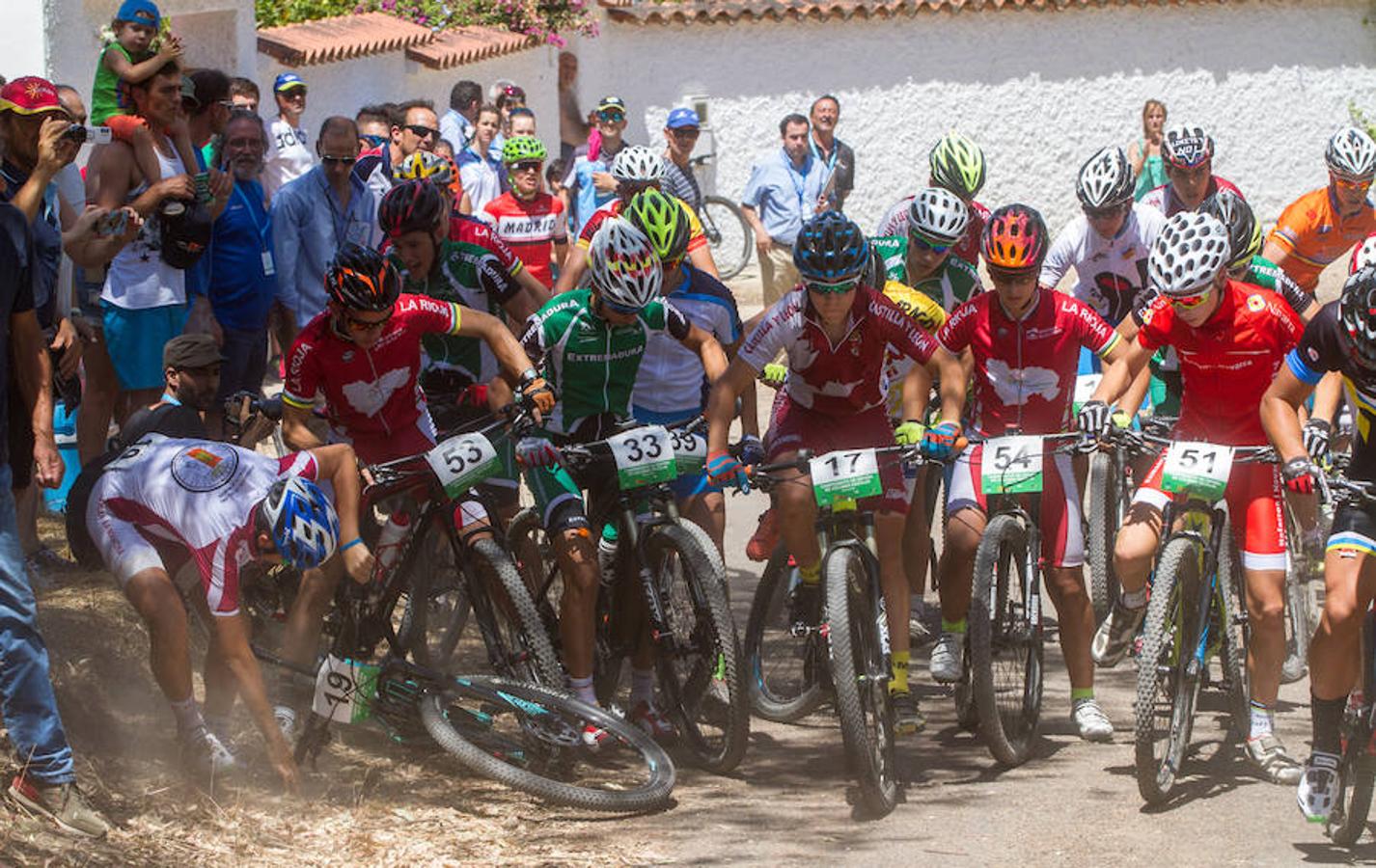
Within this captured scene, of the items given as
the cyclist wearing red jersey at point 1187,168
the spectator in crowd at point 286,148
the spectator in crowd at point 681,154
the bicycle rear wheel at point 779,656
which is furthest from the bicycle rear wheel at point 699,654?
the spectator in crowd at point 286,148

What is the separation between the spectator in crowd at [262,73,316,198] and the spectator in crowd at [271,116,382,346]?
3.71 meters

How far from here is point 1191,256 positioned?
7.42m

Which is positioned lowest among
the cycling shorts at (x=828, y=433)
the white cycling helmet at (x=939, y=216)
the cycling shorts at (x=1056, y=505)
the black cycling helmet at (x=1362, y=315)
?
the cycling shorts at (x=1056, y=505)

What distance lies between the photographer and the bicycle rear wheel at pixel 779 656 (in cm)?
782

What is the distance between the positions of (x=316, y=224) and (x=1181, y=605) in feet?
17.3

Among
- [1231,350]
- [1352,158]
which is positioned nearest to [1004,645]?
[1231,350]

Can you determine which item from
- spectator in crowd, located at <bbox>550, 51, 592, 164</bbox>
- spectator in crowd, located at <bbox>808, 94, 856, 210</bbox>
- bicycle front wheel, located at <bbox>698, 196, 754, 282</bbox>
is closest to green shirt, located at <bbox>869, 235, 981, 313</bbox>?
spectator in crowd, located at <bbox>808, 94, 856, 210</bbox>

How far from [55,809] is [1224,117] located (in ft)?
74.2

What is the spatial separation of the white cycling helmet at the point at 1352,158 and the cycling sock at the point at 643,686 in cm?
484

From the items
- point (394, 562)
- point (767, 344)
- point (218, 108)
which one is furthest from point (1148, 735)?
point (218, 108)

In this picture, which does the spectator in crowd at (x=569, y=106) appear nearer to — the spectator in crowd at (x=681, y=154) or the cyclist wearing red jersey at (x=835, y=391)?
the spectator in crowd at (x=681, y=154)

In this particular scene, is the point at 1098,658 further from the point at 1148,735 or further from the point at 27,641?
the point at 27,641

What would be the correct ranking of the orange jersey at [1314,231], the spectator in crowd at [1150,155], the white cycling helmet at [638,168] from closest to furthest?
the orange jersey at [1314,231]
the white cycling helmet at [638,168]
the spectator in crowd at [1150,155]

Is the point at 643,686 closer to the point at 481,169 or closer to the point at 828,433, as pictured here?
the point at 828,433
